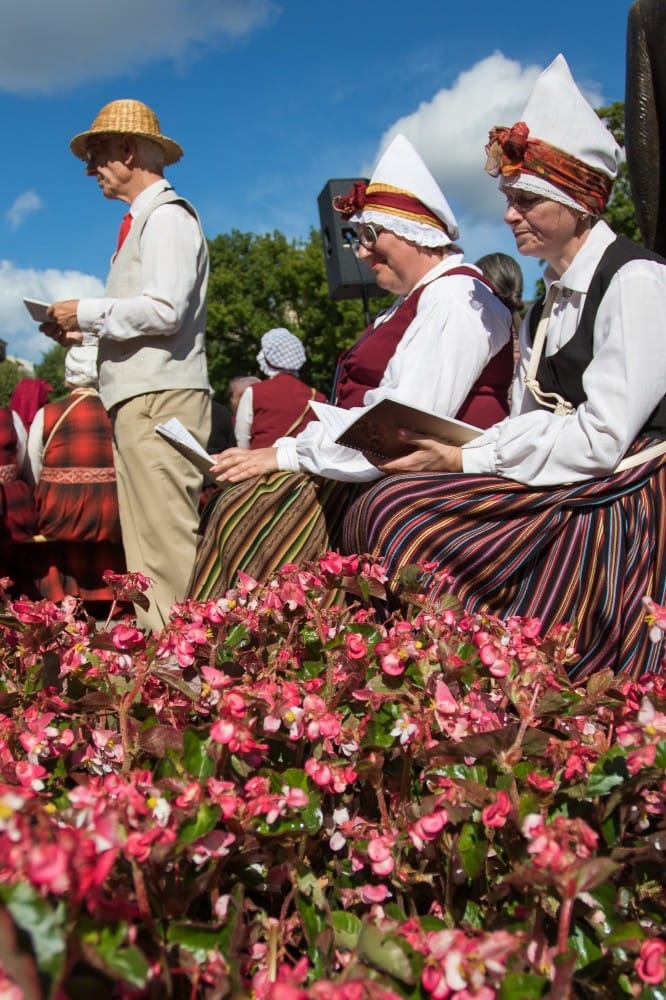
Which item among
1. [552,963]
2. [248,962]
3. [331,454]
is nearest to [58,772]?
[248,962]

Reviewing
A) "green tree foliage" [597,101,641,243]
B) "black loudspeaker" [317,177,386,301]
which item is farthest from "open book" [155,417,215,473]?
"green tree foliage" [597,101,641,243]

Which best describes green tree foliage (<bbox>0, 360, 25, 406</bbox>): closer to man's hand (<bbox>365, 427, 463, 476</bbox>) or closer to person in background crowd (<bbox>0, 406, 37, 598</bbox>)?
person in background crowd (<bbox>0, 406, 37, 598</bbox>)

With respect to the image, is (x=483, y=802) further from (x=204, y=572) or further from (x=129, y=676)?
(x=204, y=572)

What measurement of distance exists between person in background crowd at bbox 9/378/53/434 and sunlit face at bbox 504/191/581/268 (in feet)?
13.2

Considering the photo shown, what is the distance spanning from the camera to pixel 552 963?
2.61ft

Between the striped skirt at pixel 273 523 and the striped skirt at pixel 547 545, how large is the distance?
49 cm

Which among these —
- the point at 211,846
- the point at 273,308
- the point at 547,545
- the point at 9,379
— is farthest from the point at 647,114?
the point at 9,379

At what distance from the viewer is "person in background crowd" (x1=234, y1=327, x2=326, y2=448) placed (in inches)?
243

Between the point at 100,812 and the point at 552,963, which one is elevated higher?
the point at 100,812

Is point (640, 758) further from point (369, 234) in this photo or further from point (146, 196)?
point (146, 196)

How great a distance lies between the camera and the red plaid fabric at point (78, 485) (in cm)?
465

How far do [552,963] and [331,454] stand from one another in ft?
7.04

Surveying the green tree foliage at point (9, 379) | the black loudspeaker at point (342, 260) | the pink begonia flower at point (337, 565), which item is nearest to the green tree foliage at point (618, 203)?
the black loudspeaker at point (342, 260)

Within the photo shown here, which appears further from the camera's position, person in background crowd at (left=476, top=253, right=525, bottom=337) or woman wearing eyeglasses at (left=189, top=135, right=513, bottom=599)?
person in background crowd at (left=476, top=253, right=525, bottom=337)
